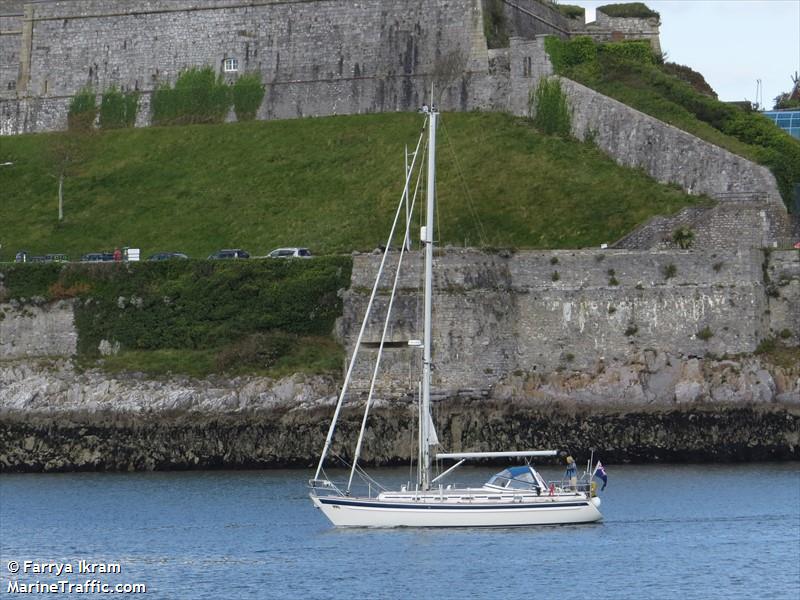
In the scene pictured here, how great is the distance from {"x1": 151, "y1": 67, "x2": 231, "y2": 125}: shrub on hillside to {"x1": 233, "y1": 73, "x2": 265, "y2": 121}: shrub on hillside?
0.46 metres

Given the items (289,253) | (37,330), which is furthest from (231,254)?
(37,330)

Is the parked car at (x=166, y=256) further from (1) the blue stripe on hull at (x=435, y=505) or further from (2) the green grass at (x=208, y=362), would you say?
(1) the blue stripe on hull at (x=435, y=505)

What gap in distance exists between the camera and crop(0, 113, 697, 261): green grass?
6825cm

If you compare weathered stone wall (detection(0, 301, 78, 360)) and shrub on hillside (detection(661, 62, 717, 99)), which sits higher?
shrub on hillside (detection(661, 62, 717, 99))

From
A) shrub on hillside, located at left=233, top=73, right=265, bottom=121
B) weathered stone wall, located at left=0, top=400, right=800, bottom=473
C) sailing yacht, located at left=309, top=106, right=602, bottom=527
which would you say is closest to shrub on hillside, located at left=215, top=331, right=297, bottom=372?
weathered stone wall, located at left=0, top=400, right=800, bottom=473

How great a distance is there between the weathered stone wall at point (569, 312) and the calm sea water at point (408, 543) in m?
4.76

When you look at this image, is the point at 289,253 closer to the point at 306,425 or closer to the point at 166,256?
the point at 166,256

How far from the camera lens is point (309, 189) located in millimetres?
74188

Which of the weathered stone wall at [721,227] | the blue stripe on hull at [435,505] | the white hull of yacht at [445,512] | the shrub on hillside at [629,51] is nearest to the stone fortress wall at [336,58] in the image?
the weathered stone wall at [721,227]

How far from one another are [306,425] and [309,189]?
630 inches

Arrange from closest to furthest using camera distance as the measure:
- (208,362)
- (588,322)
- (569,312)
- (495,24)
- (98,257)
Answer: (588,322)
(569,312)
(208,362)
(98,257)
(495,24)

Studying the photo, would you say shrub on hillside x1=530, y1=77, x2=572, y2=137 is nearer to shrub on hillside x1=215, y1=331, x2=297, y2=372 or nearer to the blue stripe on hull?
shrub on hillside x1=215, y1=331, x2=297, y2=372

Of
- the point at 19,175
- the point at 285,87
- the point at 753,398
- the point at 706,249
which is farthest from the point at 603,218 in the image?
the point at 19,175

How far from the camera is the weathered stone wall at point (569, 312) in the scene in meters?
61.7
